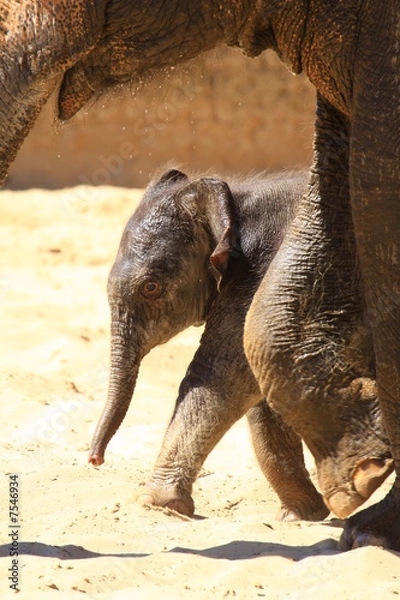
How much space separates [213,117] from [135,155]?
730 mm

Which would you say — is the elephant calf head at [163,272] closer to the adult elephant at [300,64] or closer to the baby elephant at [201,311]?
the baby elephant at [201,311]

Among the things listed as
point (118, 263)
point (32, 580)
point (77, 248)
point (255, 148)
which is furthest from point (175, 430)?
point (255, 148)

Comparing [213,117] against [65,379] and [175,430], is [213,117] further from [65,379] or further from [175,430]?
[175,430]

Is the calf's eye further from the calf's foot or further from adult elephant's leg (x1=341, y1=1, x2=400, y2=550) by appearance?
adult elephant's leg (x1=341, y1=1, x2=400, y2=550)

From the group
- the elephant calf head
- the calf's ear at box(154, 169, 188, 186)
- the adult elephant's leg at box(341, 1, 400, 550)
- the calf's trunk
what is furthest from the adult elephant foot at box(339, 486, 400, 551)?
the calf's ear at box(154, 169, 188, 186)

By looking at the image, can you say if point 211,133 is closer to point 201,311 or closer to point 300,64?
point 201,311

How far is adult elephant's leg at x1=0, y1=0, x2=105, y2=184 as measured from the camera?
347 centimetres

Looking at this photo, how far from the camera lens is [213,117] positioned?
11.5 meters

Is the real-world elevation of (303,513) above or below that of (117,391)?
below

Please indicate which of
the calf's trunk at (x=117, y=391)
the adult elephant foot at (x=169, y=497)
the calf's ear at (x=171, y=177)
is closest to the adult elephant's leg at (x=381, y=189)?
the adult elephant foot at (x=169, y=497)

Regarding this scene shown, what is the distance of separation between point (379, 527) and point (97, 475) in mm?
2017

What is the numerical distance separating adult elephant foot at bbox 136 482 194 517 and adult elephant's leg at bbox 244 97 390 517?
1144mm

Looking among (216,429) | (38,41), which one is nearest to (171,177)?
(216,429)

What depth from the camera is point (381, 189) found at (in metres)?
3.67
